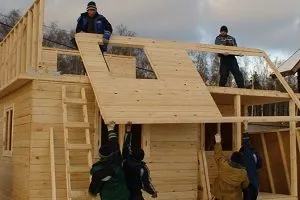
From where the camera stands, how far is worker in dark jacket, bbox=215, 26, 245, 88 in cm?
1167

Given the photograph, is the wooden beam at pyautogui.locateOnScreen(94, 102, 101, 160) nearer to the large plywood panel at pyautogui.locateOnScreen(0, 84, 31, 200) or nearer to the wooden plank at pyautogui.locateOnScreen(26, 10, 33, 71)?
the large plywood panel at pyautogui.locateOnScreen(0, 84, 31, 200)

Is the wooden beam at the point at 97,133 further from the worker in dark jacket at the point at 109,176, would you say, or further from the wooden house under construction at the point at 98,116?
the worker in dark jacket at the point at 109,176

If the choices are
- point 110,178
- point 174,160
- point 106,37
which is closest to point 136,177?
point 110,178

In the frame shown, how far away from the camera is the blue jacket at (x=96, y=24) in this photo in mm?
10125

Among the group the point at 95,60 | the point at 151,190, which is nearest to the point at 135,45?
the point at 95,60

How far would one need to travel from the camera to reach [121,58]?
1426 cm

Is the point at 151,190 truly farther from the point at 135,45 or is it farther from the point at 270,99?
the point at 270,99

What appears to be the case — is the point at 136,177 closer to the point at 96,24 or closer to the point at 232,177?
the point at 232,177

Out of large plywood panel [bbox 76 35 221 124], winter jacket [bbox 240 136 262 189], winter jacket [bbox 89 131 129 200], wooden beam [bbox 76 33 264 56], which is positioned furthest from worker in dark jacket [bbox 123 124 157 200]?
wooden beam [bbox 76 33 264 56]

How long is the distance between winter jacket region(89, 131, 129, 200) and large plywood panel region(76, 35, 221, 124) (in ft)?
3.37

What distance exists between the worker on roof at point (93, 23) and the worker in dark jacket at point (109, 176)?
3665 mm

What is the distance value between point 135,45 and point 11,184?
3.99 meters

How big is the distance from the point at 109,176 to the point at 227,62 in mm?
5939

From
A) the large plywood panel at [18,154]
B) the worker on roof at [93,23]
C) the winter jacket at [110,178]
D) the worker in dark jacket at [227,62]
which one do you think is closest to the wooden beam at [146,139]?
the worker on roof at [93,23]
